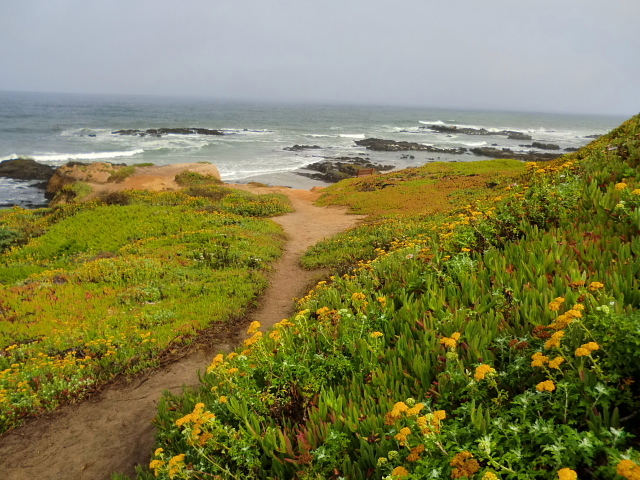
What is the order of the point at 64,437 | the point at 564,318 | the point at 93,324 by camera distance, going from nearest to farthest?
the point at 564,318, the point at 64,437, the point at 93,324

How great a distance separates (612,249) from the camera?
4305 millimetres

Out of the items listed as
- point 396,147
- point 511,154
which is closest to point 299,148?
point 396,147

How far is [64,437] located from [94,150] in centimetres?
5841

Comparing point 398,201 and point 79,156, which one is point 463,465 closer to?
point 398,201

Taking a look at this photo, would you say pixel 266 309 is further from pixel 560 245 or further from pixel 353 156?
pixel 353 156

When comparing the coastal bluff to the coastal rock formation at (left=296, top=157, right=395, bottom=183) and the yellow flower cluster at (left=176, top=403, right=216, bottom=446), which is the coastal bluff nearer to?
the coastal rock formation at (left=296, top=157, right=395, bottom=183)

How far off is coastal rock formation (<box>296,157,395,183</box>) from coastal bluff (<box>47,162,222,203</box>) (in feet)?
44.2

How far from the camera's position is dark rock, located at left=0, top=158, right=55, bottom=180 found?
3884 cm

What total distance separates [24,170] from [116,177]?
1790cm

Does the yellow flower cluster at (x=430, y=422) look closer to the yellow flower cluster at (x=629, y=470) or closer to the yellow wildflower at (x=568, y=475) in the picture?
the yellow wildflower at (x=568, y=475)

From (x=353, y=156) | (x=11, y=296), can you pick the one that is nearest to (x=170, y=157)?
(x=353, y=156)

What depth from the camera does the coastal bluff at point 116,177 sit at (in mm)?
27500

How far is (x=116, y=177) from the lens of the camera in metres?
29.5

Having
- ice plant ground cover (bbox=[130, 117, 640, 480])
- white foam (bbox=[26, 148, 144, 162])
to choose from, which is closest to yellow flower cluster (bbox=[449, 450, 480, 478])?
ice plant ground cover (bbox=[130, 117, 640, 480])
